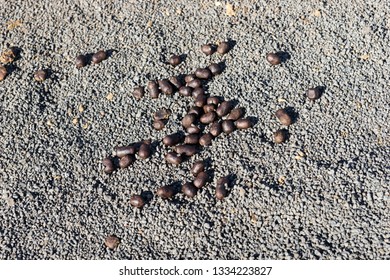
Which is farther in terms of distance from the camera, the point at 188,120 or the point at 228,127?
the point at 188,120

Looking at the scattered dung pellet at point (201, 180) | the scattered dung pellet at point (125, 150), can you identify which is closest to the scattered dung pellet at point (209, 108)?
the scattered dung pellet at point (201, 180)

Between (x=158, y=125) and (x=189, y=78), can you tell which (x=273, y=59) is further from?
(x=158, y=125)

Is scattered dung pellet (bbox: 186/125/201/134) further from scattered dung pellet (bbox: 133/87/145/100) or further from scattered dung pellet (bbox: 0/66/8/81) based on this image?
scattered dung pellet (bbox: 0/66/8/81)

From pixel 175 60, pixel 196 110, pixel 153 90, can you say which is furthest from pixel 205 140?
pixel 175 60

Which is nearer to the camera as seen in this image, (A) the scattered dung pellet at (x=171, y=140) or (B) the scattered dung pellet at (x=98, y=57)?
(A) the scattered dung pellet at (x=171, y=140)

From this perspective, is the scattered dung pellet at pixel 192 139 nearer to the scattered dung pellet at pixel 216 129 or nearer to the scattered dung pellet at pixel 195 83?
the scattered dung pellet at pixel 216 129

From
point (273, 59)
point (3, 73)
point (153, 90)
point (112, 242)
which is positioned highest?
point (273, 59)

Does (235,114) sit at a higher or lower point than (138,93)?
higher
